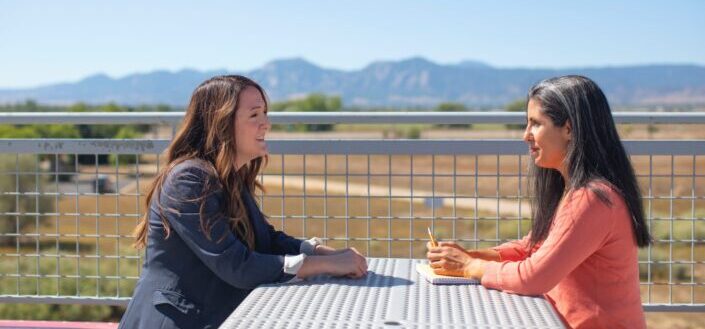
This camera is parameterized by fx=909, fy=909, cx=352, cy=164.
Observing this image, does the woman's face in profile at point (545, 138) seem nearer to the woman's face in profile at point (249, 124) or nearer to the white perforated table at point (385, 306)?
the white perforated table at point (385, 306)

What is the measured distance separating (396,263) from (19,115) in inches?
105

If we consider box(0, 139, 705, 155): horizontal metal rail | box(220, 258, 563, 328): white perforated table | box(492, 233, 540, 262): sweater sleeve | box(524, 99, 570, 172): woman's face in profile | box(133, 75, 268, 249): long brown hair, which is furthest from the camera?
box(0, 139, 705, 155): horizontal metal rail

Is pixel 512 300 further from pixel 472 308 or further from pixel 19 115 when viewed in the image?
pixel 19 115

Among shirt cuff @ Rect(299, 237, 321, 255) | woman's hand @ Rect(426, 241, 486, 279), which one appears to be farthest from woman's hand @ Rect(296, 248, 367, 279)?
shirt cuff @ Rect(299, 237, 321, 255)

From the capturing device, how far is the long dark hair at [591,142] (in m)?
2.76

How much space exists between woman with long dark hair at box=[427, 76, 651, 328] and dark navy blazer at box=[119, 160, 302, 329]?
639 millimetres

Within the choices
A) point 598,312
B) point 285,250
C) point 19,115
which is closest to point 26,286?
point 19,115

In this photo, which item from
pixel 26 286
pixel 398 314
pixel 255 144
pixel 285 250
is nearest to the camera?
pixel 398 314

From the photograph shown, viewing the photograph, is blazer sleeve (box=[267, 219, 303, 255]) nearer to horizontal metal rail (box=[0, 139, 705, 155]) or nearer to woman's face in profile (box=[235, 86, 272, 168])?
woman's face in profile (box=[235, 86, 272, 168])

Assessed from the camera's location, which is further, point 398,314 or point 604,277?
point 604,277

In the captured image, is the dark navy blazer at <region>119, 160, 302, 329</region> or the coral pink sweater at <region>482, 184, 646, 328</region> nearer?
the coral pink sweater at <region>482, 184, 646, 328</region>

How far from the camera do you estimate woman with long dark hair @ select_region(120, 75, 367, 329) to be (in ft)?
9.52

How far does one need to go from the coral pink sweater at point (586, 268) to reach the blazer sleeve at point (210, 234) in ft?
2.35

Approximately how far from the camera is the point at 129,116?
15.9 feet
